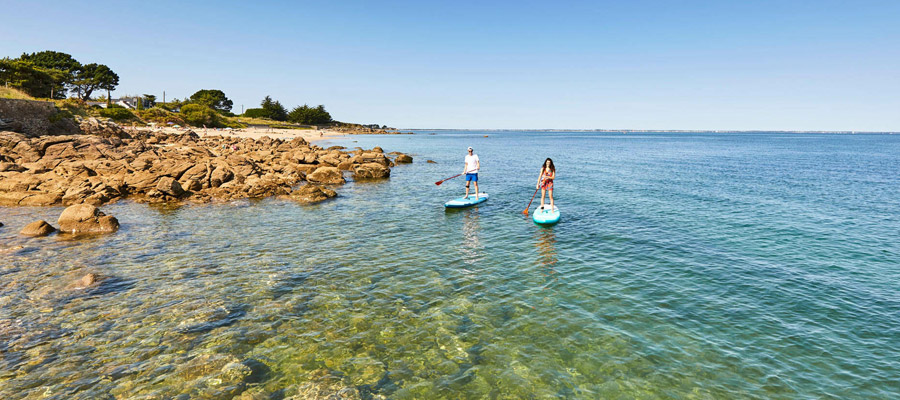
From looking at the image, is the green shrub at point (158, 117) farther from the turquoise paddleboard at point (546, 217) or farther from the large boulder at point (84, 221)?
the turquoise paddleboard at point (546, 217)

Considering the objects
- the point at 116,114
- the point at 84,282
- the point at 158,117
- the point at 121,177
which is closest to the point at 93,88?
the point at 158,117

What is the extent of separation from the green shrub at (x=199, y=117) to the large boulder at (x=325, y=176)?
9076 cm

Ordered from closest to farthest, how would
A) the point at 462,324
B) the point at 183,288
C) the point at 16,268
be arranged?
the point at 462,324
the point at 183,288
the point at 16,268

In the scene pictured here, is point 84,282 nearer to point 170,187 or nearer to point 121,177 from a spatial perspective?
point 170,187

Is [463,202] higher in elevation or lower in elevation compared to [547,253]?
higher

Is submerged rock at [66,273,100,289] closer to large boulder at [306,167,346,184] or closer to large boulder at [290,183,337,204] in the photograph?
large boulder at [290,183,337,204]

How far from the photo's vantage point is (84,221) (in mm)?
17766

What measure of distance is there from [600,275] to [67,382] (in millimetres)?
13664

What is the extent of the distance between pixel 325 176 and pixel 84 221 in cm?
1842

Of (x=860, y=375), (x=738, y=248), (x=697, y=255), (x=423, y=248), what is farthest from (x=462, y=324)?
(x=738, y=248)

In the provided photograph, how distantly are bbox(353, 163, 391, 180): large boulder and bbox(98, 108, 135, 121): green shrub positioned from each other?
248 ft

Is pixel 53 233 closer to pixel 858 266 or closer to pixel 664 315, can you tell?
pixel 664 315

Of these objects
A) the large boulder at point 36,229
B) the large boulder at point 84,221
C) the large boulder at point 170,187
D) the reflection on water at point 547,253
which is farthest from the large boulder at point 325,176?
the reflection on water at point 547,253

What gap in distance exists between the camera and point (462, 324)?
9.99m
